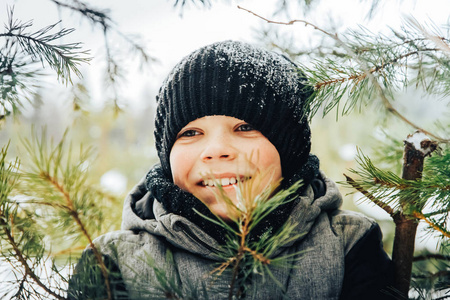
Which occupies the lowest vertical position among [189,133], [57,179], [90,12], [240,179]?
[57,179]

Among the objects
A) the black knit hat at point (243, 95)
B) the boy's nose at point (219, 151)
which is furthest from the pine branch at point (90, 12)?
the boy's nose at point (219, 151)

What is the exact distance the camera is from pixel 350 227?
0.87 metres

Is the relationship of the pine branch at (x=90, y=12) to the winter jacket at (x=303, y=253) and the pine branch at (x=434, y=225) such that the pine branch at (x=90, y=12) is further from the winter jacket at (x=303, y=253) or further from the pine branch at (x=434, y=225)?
the pine branch at (x=434, y=225)

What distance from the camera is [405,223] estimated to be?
72 centimetres

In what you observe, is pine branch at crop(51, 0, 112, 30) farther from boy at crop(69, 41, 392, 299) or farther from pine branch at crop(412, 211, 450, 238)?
pine branch at crop(412, 211, 450, 238)

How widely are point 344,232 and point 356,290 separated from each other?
0.13 m

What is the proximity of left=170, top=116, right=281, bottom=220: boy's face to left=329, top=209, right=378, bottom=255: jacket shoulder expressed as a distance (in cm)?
19

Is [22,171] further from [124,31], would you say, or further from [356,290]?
[356,290]

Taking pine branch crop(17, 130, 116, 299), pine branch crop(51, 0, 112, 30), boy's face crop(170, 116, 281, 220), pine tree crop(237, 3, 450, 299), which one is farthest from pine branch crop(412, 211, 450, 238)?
pine branch crop(51, 0, 112, 30)

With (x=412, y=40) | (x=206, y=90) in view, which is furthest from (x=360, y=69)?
(x=206, y=90)

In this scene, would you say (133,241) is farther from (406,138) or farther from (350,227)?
(406,138)

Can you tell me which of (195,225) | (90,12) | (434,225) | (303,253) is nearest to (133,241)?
(195,225)

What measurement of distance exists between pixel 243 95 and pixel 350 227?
41 centimetres

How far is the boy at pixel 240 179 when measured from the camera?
80 cm
